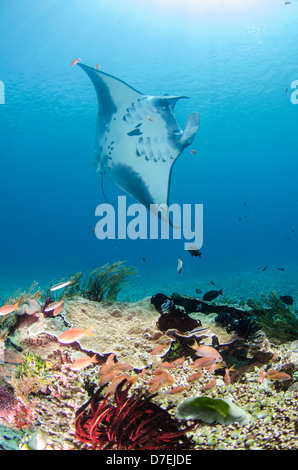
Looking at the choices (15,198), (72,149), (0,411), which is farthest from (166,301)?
(15,198)

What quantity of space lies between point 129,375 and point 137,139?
18.3 feet

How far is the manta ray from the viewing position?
21.2 ft

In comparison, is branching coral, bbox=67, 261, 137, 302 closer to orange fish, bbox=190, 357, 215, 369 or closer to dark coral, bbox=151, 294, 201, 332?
dark coral, bbox=151, 294, 201, 332

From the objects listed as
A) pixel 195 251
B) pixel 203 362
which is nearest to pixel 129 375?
pixel 203 362

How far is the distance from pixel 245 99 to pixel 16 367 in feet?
139

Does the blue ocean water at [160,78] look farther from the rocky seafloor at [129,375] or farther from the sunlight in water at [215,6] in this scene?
the rocky seafloor at [129,375]

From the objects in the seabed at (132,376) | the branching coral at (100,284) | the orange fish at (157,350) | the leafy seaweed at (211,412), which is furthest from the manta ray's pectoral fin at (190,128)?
the leafy seaweed at (211,412)

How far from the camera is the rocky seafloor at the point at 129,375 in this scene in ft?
7.64

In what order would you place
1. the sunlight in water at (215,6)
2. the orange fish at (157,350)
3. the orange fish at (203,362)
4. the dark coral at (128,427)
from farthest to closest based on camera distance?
the sunlight in water at (215,6), the orange fish at (157,350), the orange fish at (203,362), the dark coral at (128,427)

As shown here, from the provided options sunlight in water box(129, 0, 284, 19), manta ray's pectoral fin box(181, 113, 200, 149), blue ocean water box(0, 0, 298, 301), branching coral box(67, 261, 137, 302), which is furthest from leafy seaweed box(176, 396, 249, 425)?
sunlight in water box(129, 0, 284, 19)

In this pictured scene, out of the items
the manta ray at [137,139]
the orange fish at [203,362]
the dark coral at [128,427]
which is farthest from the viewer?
the manta ray at [137,139]

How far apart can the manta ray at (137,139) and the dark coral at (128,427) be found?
499 centimetres

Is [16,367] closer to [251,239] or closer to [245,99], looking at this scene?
[245,99]

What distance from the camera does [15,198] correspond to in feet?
303
